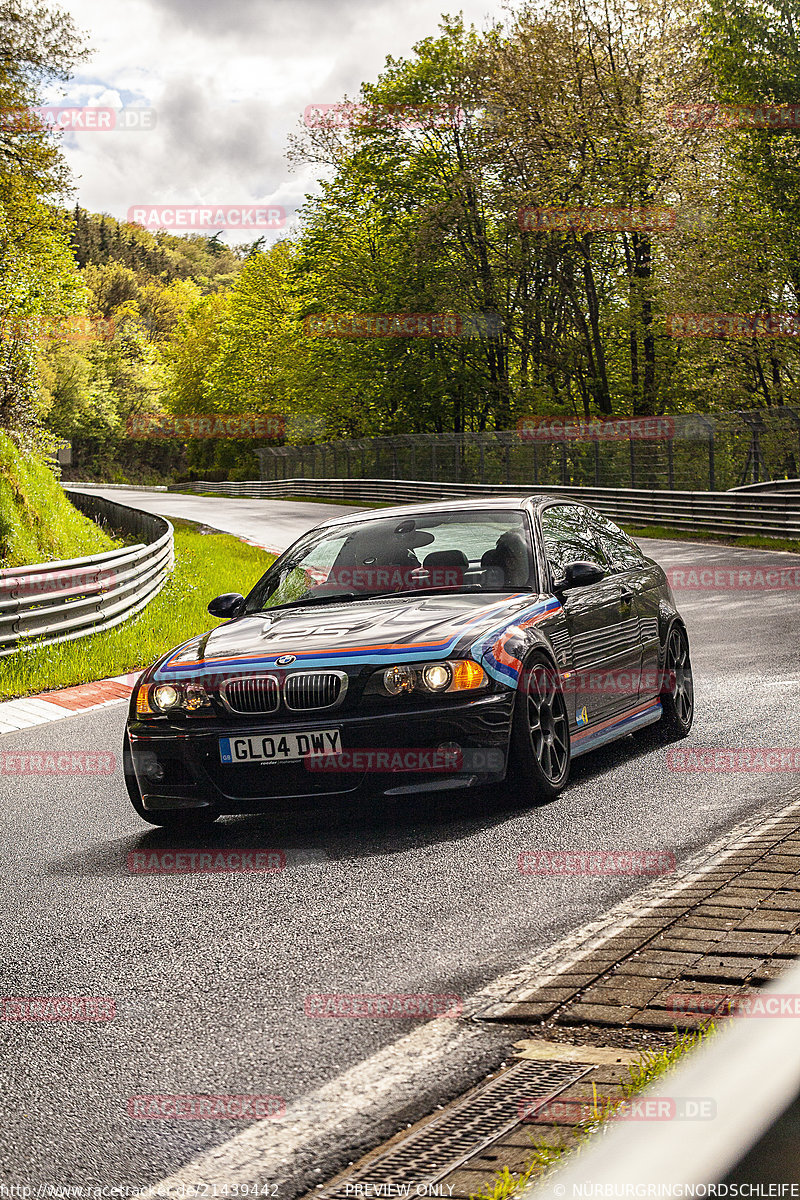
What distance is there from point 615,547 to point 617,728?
1.38m

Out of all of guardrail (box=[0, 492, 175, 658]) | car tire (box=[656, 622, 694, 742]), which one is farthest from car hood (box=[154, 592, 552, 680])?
guardrail (box=[0, 492, 175, 658])

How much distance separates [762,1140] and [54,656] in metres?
12.3

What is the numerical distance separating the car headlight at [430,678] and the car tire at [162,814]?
1007mm

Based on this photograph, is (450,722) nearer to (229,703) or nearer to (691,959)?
(229,703)

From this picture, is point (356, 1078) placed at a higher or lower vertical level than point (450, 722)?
lower

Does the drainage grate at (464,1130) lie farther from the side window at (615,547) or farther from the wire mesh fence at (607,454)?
the wire mesh fence at (607,454)

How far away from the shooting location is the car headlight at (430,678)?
231 inches

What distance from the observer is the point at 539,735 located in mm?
6363

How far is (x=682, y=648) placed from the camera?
27.7 feet

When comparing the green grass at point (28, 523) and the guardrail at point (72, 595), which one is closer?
the guardrail at point (72, 595)

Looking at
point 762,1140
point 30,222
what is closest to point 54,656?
point 762,1140

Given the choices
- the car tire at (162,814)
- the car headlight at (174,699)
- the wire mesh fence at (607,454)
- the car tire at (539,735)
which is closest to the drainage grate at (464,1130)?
the car tire at (539,735)

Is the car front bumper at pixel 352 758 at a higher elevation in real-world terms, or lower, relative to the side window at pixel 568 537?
lower

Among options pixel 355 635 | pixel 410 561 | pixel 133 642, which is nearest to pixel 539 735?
pixel 355 635
